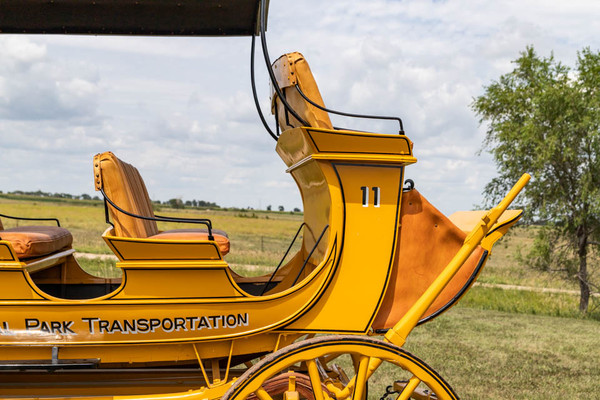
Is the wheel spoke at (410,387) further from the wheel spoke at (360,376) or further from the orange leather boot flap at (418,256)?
the orange leather boot flap at (418,256)

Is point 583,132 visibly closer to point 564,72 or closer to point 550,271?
point 564,72

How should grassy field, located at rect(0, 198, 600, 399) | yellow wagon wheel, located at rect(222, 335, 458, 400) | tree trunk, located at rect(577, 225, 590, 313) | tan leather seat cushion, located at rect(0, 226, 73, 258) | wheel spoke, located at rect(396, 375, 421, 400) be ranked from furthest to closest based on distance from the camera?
1. tree trunk, located at rect(577, 225, 590, 313)
2. grassy field, located at rect(0, 198, 600, 399)
3. tan leather seat cushion, located at rect(0, 226, 73, 258)
4. wheel spoke, located at rect(396, 375, 421, 400)
5. yellow wagon wheel, located at rect(222, 335, 458, 400)

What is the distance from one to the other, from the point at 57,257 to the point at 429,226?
2.33 m

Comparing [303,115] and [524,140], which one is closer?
[303,115]

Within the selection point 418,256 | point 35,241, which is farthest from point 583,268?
point 35,241

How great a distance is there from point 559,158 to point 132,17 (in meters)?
13.5

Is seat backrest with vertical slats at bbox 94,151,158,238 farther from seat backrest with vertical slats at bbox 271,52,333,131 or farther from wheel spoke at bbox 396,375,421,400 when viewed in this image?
wheel spoke at bbox 396,375,421,400

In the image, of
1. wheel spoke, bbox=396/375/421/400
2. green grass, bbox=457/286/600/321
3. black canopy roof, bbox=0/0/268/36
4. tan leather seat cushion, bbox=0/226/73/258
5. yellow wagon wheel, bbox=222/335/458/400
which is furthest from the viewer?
green grass, bbox=457/286/600/321

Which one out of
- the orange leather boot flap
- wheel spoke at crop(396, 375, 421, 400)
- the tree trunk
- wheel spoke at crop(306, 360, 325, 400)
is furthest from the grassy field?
the tree trunk

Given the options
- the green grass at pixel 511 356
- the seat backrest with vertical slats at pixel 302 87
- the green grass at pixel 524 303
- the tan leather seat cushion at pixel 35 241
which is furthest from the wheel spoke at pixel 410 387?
the green grass at pixel 524 303

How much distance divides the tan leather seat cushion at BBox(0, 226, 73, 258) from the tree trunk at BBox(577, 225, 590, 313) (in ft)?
45.8

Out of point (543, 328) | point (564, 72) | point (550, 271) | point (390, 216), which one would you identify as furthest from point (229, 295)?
point (564, 72)

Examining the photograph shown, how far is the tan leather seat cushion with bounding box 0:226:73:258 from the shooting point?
3504 mm

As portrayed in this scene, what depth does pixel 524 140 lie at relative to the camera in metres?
15.1
